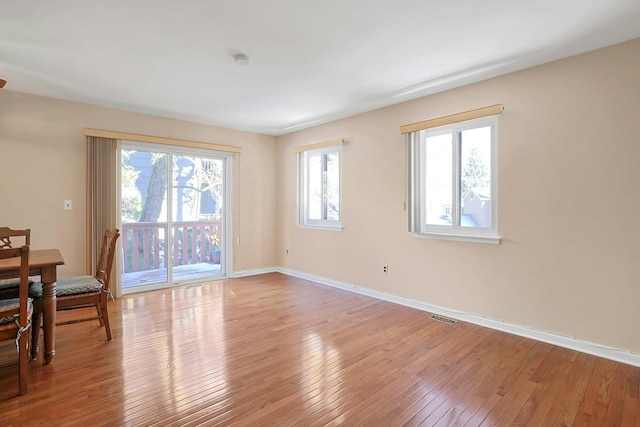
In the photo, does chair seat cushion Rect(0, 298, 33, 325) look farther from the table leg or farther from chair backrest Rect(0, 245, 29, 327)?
the table leg

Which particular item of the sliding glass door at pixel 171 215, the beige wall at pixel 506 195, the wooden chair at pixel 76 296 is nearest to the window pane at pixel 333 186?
the beige wall at pixel 506 195

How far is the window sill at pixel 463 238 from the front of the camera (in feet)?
10.7

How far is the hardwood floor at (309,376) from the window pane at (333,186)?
75.2 inches

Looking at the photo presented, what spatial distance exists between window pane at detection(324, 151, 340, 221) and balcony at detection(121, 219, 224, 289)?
73.0 inches

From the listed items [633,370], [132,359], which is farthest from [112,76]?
[633,370]

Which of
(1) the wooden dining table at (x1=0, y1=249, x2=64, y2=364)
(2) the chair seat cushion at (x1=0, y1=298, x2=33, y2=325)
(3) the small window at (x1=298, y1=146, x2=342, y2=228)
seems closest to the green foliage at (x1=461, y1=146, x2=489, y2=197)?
(3) the small window at (x1=298, y1=146, x2=342, y2=228)

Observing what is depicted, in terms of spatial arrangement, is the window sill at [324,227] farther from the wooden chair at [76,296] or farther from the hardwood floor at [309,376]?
the wooden chair at [76,296]

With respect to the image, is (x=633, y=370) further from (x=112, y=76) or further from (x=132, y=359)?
(x=112, y=76)

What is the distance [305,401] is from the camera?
202 cm

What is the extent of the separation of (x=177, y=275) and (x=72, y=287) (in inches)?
88.6

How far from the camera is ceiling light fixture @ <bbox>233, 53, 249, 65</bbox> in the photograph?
2884 mm

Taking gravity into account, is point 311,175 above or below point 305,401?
above

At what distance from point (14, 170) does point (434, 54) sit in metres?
4.60

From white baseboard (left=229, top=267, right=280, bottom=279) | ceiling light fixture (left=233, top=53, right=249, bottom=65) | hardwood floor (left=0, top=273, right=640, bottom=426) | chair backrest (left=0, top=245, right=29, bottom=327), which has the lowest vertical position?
hardwood floor (left=0, top=273, right=640, bottom=426)
